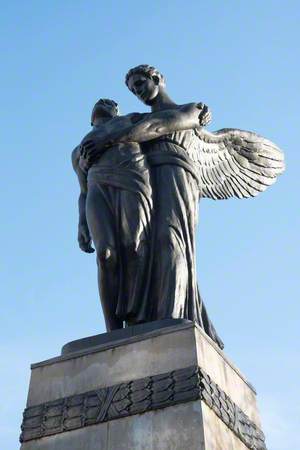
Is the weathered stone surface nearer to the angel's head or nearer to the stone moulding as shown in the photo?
the stone moulding

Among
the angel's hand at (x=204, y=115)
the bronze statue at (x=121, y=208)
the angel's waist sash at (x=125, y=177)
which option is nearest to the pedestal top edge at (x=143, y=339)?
the bronze statue at (x=121, y=208)

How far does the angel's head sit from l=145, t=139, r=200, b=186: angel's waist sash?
40.6 inches

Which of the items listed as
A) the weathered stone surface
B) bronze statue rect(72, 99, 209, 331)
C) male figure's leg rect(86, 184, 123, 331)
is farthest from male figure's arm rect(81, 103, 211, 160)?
the weathered stone surface

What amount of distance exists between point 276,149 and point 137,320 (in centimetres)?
542

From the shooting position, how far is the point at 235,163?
12555mm

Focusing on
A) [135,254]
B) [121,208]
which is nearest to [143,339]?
[135,254]

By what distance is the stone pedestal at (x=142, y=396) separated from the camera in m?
7.35

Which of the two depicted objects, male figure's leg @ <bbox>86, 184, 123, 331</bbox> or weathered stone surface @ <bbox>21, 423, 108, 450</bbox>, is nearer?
weathered stone surface @ <bbox>21, 423, 108, 450</bbox>

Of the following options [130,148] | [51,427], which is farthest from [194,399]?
[130,148]

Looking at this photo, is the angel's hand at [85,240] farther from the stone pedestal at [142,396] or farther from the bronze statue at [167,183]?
the stone pedestal at [142,396]

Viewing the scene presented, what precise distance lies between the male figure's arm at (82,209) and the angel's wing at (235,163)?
167 centimetres

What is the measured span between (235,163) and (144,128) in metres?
2.99

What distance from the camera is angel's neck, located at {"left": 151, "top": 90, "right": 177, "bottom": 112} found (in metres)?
10.7

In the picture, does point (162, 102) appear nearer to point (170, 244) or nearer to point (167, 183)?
point (167, 183)
